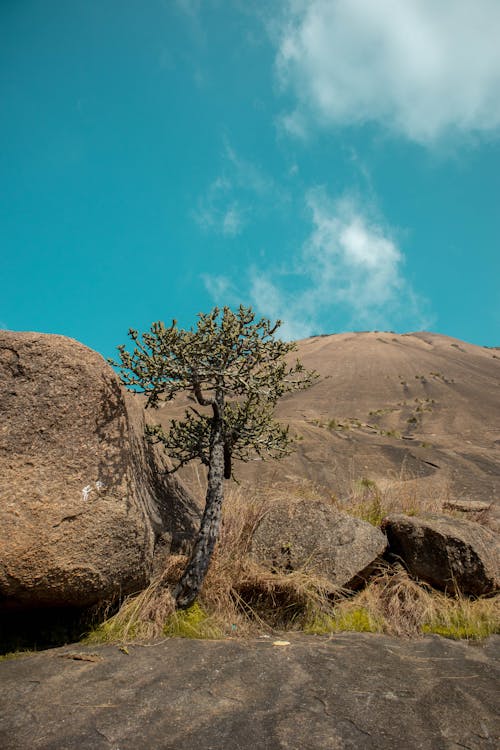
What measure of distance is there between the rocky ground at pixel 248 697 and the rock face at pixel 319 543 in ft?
3.61

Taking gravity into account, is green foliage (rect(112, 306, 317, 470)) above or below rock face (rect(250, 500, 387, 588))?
above

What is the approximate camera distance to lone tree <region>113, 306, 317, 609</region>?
5.66 m

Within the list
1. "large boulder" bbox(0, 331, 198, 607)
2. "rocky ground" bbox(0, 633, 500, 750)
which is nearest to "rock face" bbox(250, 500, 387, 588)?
"rocky ground" bbox(0, 633, 500, 750)

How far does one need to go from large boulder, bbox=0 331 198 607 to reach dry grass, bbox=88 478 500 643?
38 cm

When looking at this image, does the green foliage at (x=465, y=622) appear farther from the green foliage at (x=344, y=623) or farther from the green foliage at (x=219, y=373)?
the green foliage at (x=219, y=373)

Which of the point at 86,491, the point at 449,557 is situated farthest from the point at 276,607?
the point at 86,491

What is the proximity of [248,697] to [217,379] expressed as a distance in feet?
11.2

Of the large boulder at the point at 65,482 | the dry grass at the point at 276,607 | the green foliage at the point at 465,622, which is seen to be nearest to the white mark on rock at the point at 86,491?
the large boulder at the point at 65,482

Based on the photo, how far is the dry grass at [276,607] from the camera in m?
4.80

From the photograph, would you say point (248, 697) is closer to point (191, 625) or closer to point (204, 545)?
point (191, 625)

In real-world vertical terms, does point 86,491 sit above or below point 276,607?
above

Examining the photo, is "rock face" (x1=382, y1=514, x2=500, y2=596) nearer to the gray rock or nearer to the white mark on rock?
the gray rock

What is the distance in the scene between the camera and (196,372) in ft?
19.0

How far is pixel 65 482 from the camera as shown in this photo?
452 cm
